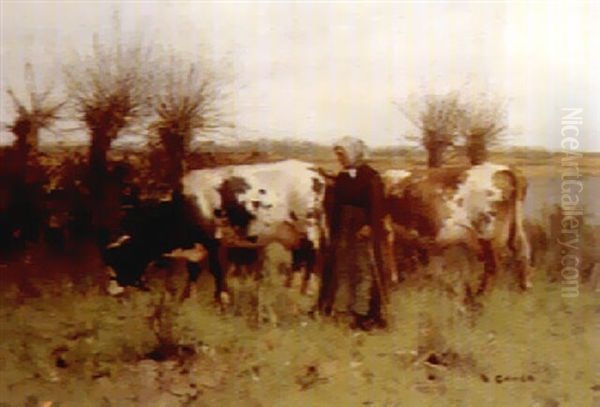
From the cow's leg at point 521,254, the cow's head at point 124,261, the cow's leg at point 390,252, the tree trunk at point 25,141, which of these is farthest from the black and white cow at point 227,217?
the cow's leg at point 521,254

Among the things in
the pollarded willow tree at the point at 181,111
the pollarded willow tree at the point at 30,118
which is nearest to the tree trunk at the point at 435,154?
the pollarded willow tree at the point at 181,111

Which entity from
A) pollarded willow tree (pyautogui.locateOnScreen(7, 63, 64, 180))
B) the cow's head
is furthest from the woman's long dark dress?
pollarded willow tree (pyautogui.locateOnScreen(7, 63, 64, 180))

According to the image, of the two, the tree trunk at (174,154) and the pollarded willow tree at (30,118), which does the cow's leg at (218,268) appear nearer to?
the tree trunk at (174,154)

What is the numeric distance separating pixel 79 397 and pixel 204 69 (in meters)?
0.62

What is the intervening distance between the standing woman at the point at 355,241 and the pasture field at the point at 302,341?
28mm

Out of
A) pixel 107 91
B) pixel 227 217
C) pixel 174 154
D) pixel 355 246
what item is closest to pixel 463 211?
pixel 355 246

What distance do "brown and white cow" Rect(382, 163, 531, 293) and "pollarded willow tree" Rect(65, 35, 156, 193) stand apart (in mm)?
460

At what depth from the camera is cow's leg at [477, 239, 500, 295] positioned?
1.47 m

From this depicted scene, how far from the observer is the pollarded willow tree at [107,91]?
148 centimetres

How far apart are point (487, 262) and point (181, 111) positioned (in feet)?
1.97

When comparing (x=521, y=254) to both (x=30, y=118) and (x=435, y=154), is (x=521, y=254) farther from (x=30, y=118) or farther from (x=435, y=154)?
(x=30, y=118)

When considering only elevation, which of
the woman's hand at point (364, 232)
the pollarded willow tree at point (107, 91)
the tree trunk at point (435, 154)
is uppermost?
the pollarded willow tree at point (107, 91)

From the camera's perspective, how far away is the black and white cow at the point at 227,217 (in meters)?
1.48

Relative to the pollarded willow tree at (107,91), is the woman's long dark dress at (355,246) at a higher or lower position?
lower
